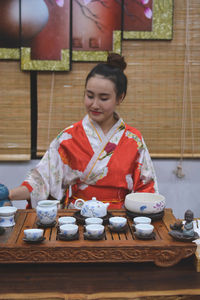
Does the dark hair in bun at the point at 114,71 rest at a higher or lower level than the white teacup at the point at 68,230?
higher

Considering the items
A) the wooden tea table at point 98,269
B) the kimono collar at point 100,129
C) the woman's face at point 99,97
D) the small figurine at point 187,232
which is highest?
the woman's face at point 99,97

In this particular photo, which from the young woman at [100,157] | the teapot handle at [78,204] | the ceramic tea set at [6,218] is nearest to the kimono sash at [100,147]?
the young woman at [100,157]

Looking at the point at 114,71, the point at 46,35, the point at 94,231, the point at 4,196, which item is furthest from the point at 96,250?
the point at 46,35

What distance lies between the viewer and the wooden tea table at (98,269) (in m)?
1.39

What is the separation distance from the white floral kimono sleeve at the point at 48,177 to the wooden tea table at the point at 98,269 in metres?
0.63

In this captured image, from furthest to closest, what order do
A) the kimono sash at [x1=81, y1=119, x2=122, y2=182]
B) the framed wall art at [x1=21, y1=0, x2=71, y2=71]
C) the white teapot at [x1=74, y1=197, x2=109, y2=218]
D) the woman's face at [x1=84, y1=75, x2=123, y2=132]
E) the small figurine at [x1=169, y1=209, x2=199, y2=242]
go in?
the framed wall art at [x1=21, y1=0, x2=71, y2=71] < the kimono sash at [x1=81, y1=119, x2=122, y2=182] < the woman's face at [x1=84, y1=75, x2=123, y2=132] < the white teapot at [x1=74, y1=197, x2=109, y2=218] < the small figurine at [x1=169, y1=209, x2=199, y2=242]

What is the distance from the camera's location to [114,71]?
227 cm

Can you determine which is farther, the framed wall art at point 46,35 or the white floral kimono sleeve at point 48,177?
the framed wall art at point 46,35

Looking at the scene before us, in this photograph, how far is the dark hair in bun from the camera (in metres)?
2.25

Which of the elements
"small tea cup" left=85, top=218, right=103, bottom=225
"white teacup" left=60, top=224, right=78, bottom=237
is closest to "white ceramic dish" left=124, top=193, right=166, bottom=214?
"small tea cup" left=85, top=218, right=103, bottom=225

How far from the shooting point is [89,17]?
10.0 feet

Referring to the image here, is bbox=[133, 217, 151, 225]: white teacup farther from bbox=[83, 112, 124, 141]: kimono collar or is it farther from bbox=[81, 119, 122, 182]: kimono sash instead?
bbox=[83, 112, 124, 141]: kimono collar

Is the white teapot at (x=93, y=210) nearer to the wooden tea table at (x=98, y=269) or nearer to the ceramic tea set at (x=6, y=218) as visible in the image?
the wooden tea table at (x=98, y=269)

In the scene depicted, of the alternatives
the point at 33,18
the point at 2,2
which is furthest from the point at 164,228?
the point at 2,2
